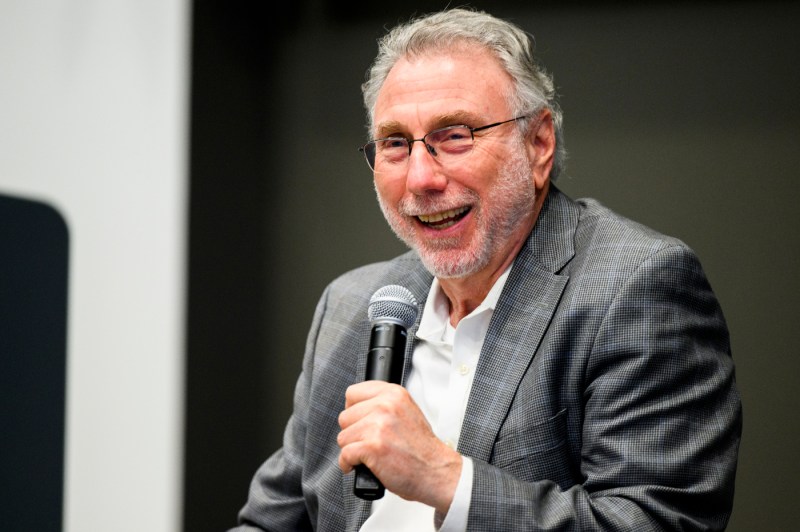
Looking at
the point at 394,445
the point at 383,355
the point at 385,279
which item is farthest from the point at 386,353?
the point at 385,279

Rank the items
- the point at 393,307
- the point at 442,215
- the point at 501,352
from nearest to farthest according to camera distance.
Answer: the point at 393,307, the point at 501,352, the point at 442,215

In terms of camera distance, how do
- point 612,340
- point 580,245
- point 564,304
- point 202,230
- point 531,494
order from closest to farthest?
point 531,494, point 612,340, point 564,304, point 580,245, point 202,230

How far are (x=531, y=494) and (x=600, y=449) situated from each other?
6.2 inches

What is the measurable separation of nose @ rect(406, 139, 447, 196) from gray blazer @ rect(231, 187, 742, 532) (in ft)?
0.73

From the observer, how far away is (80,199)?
2.62 meters

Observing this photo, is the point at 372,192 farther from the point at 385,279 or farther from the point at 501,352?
the point at 501,352

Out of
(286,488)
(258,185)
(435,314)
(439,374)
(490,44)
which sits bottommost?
(286,488)

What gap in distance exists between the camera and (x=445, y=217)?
65.0 inches

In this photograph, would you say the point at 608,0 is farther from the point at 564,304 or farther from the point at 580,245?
the point at 564,304

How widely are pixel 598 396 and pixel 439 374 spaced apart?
40 centimetres

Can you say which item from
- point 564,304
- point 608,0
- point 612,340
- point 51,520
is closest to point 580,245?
point 564,304

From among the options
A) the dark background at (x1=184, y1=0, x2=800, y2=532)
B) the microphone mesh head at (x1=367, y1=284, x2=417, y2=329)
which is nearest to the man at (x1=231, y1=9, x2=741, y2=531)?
the microphone mesh head at (x1=367, y1=284, x2=417, y2=329)

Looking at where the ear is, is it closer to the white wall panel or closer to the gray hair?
the gray hair

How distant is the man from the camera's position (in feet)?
4.25
